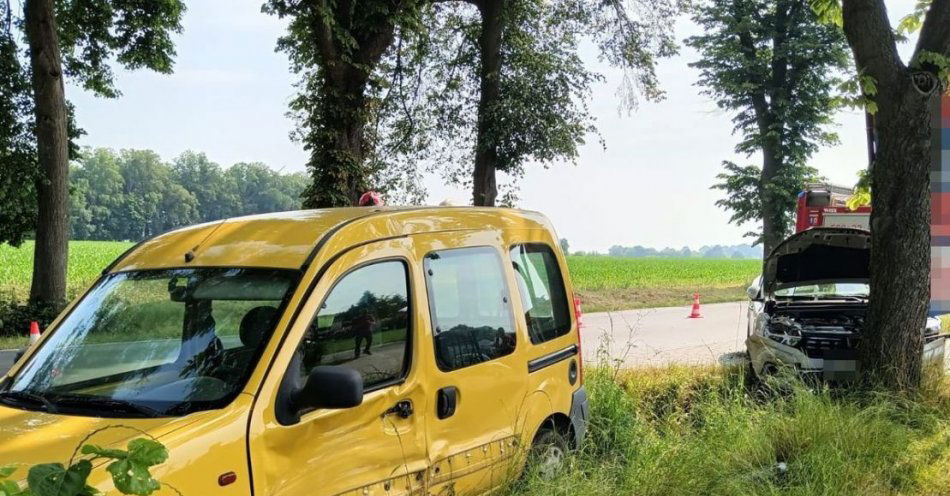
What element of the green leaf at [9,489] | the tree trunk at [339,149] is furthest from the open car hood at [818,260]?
the green leaf at [9,489]

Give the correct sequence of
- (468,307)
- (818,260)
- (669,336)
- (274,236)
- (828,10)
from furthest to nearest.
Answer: (669,336) → (818,260) → (828,10) → (468,307) → (274,236)

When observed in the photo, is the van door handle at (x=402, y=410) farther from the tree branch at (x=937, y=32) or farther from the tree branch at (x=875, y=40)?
the tree branch at (x=937, y=32)

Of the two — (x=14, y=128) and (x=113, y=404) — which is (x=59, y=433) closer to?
(x=113, y=404)

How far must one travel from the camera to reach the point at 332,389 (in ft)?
9.66

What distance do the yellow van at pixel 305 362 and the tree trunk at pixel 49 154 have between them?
13408 millimetres

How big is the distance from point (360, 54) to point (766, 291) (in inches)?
380

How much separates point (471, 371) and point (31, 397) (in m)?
2.05

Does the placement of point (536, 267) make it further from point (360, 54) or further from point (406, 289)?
point (360, 54)

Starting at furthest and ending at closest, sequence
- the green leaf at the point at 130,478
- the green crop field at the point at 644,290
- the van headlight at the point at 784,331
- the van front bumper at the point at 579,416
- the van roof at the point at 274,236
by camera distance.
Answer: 1. the green crop field at the point at 644,290
2. the van headlight at the point at 784,331
3. the van front bumper at the point at 579,416
4. the van roof at the point at 274,236
5. the green leaf at the point at 130,478

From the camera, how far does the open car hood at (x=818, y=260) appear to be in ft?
30.7

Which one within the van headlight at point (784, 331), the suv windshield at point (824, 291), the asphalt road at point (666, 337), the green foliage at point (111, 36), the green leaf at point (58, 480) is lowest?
the asphalt road at point (666, 337)

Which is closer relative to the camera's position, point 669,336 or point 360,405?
point 360,405

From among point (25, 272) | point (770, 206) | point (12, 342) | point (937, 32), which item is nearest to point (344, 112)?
point (12, 342)

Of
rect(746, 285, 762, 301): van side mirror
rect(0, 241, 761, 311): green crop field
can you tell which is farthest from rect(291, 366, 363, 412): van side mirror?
rect(0, 241, 761, 311): green crop field
